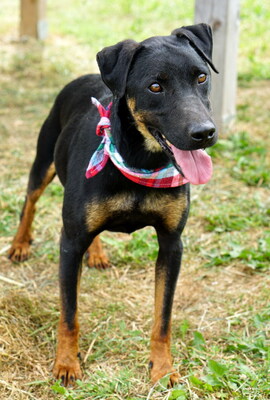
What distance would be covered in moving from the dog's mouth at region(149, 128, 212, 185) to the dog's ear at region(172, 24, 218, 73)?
1.82ft

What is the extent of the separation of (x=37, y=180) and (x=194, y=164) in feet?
6.22

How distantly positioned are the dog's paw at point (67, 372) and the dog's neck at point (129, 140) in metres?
1.29

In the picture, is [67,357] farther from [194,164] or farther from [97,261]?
[194,164]

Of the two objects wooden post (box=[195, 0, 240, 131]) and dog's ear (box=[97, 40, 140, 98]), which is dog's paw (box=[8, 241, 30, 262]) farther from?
wooden post (box=[195, 0, 240, 131])

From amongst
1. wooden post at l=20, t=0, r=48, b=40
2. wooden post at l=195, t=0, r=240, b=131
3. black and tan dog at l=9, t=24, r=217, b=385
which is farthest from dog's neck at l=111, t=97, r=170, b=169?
wooden post at l=20, t=0, r=48, b=40

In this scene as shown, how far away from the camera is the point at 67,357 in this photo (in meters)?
3.80

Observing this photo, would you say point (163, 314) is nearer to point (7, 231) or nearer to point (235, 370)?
point (235, 370)

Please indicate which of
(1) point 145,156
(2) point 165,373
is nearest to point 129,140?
(1) point 145,156

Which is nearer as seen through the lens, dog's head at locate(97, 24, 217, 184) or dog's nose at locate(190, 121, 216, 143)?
dog's nose at locate(190, 121, 216, 143)

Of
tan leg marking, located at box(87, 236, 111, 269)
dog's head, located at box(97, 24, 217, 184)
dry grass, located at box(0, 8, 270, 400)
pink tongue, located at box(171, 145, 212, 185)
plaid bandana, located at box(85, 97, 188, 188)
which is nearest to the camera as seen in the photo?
dog's head, located at box(97, 24, 217, 184)

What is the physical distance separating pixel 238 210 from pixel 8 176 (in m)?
2.45

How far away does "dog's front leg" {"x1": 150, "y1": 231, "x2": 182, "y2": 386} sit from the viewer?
3.74 m

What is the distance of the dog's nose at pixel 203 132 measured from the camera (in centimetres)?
301

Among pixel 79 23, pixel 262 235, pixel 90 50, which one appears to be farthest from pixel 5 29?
pixel 262 235
